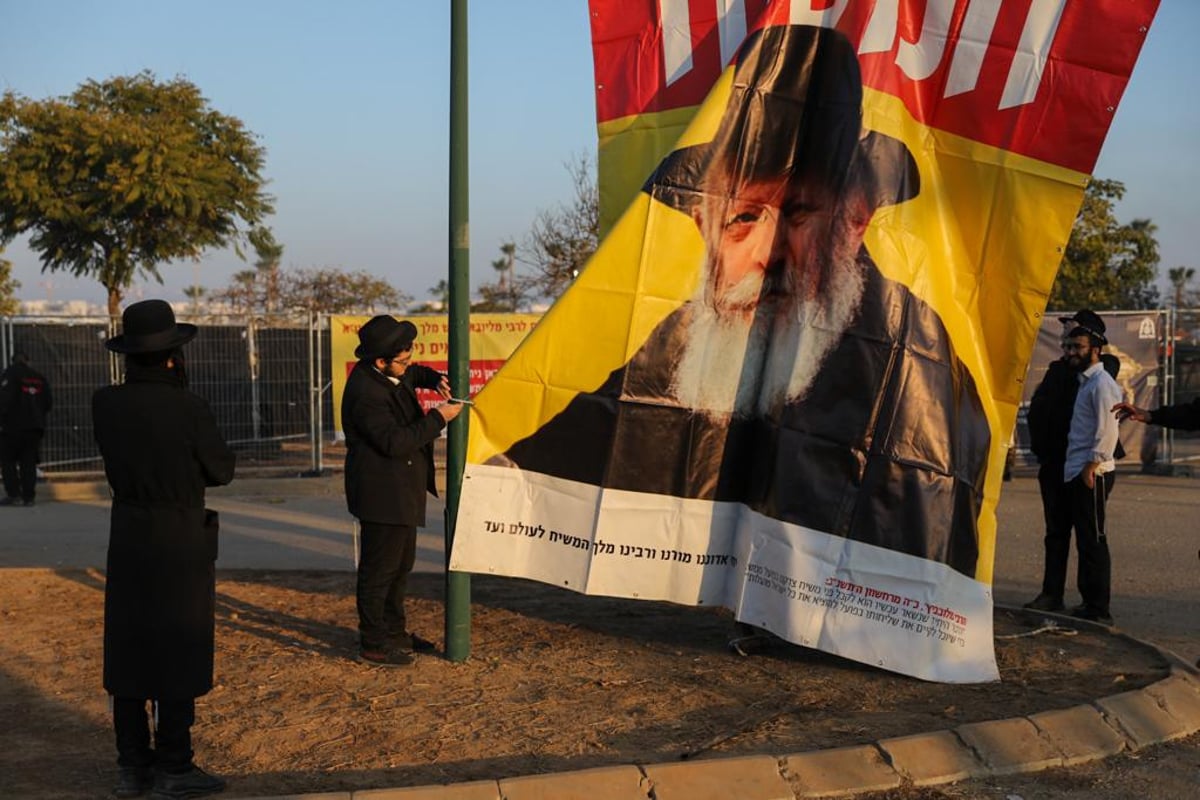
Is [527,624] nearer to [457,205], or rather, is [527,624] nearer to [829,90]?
[457,205]

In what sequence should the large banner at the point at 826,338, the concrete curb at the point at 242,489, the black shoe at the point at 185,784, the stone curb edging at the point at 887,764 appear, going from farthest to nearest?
the concrete curb at the point at 242,489 < the large banner at the point at 826,338 < the black shoe at the point at 185,784 < the stone curb edging at the point at 887,764

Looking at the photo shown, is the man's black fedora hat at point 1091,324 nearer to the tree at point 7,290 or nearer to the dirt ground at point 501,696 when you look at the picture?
the dirt ground at point 501,696

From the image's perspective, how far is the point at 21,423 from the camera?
Result: 16062 millimetres

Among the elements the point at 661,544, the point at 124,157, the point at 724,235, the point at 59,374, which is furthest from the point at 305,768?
the point at 124,157

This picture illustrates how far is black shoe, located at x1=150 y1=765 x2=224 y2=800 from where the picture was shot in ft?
16.6

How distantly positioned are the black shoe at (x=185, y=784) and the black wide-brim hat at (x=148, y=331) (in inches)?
68.8

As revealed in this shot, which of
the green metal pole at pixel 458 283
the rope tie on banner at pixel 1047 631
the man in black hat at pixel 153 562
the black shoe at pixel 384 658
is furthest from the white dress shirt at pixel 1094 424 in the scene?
the man in black hat at pixel 153 562

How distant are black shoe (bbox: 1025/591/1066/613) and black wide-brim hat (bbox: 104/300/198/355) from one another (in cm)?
623

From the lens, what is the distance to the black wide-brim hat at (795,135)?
6773mm

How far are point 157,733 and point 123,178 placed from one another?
24.0 metres

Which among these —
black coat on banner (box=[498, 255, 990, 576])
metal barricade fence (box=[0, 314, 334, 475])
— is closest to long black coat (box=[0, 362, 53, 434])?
metal barricade fence (box=[0, 314, 334, 475])

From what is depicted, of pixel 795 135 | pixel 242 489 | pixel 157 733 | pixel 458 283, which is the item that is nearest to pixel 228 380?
pixel 242 489

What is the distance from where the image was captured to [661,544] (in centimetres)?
695

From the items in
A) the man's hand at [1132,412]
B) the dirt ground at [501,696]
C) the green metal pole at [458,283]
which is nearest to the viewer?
the dirt ground at [501,696]
